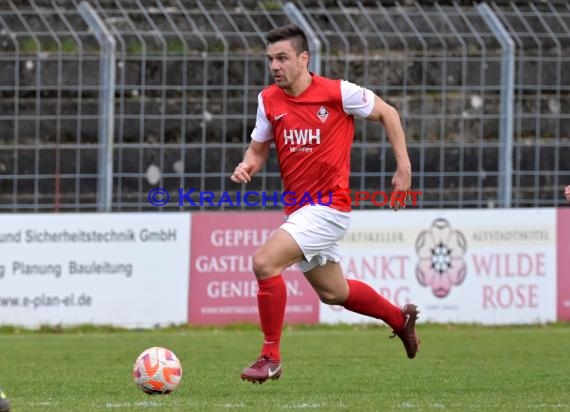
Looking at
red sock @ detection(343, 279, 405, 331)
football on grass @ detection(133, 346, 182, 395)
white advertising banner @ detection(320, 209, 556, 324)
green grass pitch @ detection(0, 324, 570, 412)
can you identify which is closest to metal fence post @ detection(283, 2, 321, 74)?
white advertising banner @ detection(320, 209, 556, 324)

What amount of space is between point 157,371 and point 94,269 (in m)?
7.39

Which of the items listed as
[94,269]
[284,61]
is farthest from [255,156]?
[94,269]

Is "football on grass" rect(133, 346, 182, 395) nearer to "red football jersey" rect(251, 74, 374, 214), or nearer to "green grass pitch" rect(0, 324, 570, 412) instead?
"green grass pitch" rect(0, 324, 570, 412)

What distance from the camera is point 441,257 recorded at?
Result: 53.4 feet

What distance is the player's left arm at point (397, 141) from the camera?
27.8ft

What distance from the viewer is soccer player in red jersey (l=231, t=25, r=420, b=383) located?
8.58 m

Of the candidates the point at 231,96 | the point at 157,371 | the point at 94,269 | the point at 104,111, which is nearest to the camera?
the point at 157,371

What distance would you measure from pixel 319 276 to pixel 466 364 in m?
2.98

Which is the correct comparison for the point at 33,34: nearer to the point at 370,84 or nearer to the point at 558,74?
the point at 370,84

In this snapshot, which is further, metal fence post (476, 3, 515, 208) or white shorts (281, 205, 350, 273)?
metal fence post (476, 3, 515, 208)

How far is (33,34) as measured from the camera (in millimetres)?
15750

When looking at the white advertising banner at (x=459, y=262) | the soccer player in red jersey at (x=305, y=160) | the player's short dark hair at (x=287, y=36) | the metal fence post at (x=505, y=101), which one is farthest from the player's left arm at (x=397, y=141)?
the metal fence post at (x=505, y=101)

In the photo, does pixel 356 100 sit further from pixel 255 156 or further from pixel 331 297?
pixel 331 297

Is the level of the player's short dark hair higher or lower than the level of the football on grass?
higher
